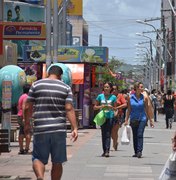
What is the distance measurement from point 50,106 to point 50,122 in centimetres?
22

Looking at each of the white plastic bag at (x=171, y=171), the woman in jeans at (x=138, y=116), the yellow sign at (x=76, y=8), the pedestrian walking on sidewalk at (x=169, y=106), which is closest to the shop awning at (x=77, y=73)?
the pedestrian walking on sidewalk at (x=169, y=106)

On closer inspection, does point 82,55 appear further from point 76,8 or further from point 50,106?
point 76,8

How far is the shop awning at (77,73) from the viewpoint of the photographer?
96.7ft

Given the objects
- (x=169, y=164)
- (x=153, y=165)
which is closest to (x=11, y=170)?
(x=153, y=165)

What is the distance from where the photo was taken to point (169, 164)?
9.12 m

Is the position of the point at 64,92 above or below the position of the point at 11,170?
above

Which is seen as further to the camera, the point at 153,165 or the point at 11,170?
the point at 153,165

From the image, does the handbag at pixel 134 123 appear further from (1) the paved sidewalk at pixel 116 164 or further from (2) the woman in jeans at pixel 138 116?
(1) the paved sidewalk at pixel 116 164

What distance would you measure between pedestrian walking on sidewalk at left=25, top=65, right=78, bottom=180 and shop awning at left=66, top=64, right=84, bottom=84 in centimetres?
1897

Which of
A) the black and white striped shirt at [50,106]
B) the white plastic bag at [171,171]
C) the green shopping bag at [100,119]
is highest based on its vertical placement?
the black and white striped shirt at [50,106]

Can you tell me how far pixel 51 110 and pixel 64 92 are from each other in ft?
1.06

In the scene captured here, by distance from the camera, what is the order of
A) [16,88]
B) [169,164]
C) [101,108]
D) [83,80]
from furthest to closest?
[83,80]
[16,88]
[101,108]
[169,164]

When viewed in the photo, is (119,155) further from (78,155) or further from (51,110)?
(51,110)

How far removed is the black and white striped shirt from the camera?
10.1m
